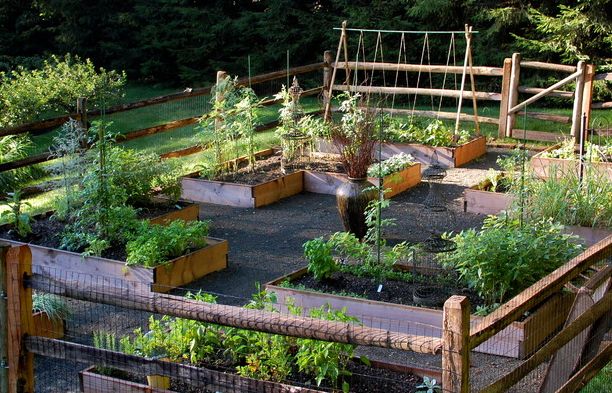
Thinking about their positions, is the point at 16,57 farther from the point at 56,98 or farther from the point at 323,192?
the point at 323,192

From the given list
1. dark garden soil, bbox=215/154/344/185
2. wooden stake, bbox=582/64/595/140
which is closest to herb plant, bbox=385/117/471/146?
dark garden soil, bbox=215/154/344/185

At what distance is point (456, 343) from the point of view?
384 centimetres

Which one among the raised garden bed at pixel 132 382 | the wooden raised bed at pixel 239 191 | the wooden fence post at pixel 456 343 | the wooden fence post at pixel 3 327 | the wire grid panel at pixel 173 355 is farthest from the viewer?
the wooden raised bed at pixel 239 191

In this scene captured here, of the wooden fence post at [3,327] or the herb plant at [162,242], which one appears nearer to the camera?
the wooden fence post at [3,327]

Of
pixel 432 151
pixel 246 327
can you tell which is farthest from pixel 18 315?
pixel 432 151

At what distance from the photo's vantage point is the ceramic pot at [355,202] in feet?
29.5

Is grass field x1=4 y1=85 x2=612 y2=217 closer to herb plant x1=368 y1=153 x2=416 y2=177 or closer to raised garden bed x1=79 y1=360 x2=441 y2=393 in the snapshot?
herb plant x1=368 y1=153 x2=416 y2=177

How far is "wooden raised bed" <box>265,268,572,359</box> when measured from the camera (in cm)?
658

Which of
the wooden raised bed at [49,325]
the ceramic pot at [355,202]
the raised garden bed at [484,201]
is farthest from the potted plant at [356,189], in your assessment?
the wooden raised bed at [49,325]

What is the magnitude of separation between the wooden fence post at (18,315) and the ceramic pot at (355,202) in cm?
474

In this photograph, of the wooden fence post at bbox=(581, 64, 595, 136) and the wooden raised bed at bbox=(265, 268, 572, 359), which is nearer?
the wooden raised bed at bbox=(265, 268, 572, 359)

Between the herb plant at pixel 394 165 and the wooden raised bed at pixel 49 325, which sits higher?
the herb plant at pixel 394 165

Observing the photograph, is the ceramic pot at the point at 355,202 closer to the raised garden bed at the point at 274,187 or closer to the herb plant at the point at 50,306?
the raised garden bed at the point at 274,187

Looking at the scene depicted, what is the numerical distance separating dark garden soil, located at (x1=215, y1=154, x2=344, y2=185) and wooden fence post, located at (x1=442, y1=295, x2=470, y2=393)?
7.51 metres
